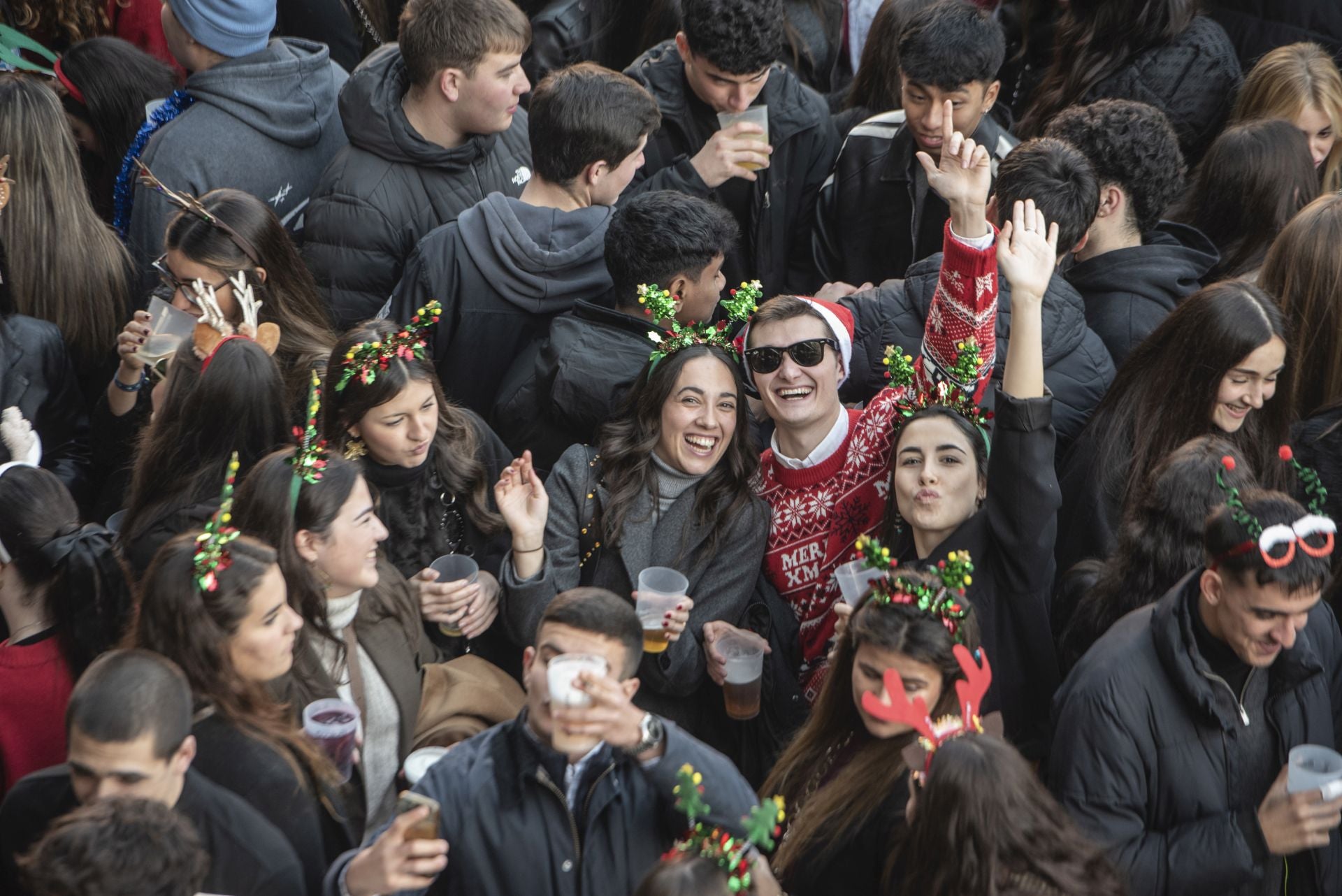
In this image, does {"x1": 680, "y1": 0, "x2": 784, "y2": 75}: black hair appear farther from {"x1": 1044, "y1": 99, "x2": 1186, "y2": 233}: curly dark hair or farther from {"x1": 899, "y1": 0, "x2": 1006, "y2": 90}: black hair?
{"x1": 1044, "y1": 99, "x2": 1186, "y2": 233}: curly dark hair

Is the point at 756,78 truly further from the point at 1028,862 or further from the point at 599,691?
the point at 1028,862

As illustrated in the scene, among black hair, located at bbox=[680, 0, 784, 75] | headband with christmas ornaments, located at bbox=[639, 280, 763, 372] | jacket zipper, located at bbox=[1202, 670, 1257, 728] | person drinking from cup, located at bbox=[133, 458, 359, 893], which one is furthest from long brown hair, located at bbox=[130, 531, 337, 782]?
black hair, located at bbox=[680, 0, 784, 75]

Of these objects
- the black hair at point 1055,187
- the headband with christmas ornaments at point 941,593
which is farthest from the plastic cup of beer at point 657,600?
the black hair at point 1055,187

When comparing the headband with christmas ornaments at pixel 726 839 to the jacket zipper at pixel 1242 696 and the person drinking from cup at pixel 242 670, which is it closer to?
the person drinking from cup at pixel 242 670

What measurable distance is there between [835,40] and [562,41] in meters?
1.43

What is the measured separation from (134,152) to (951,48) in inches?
136

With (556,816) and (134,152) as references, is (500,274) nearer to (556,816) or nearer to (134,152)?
(134,152)

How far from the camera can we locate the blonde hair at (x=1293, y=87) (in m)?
5.89

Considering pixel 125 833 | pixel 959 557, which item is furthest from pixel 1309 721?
pixel 125 833

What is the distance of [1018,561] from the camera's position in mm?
4051

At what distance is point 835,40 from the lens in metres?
7.34

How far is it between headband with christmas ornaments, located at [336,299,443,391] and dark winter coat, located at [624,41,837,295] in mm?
1821

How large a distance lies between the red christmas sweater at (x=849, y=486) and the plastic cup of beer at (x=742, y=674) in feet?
0.82

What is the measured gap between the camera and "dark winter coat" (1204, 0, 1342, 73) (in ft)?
21.7
